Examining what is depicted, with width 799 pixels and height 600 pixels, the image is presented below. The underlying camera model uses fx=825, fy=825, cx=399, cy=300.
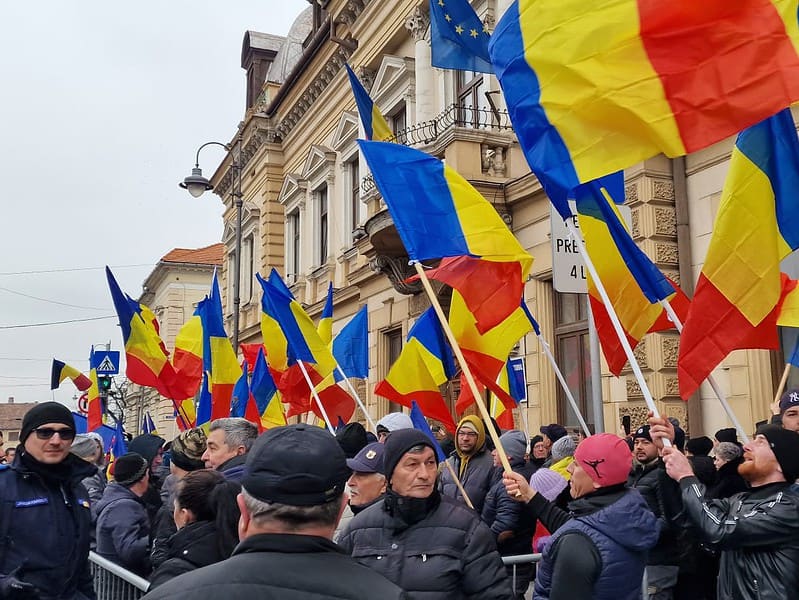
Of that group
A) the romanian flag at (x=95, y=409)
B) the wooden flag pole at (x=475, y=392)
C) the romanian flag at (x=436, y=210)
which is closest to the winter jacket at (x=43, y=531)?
the wooden flag pole at (x=475, y=392)

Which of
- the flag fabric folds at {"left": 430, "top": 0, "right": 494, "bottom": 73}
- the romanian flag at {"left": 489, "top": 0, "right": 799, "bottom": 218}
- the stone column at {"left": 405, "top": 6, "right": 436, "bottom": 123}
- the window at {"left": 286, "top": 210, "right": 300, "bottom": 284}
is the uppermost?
the stone column at {"left": 405, "top": 6, "right": 436, "bottom": 123}

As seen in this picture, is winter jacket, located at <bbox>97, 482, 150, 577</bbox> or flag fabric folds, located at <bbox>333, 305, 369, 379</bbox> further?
flag fabric folds, located at <bbox>333, 305, 369, 379</bbox>

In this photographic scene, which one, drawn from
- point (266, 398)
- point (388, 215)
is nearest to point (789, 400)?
point (266, 398)

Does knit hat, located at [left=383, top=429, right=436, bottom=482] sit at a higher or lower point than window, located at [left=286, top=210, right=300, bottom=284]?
lower

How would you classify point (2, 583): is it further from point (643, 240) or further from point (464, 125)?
point (464, 125)

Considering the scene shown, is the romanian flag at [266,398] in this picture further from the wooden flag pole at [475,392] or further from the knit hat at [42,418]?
the knit hat at [42,418]

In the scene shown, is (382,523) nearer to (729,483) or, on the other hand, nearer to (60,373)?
(729,483)

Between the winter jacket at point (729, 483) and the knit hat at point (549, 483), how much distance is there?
2.97ft

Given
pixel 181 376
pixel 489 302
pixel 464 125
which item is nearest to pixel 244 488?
pixel 489 302

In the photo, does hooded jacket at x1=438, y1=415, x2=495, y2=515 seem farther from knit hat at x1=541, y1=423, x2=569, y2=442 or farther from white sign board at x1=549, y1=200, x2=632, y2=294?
knit hat at x1=541, y1=423, x2=569, y2=442

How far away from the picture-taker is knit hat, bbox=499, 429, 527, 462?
6043mm

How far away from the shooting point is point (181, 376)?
38.2 feet

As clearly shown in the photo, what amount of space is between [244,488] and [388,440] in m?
1.76

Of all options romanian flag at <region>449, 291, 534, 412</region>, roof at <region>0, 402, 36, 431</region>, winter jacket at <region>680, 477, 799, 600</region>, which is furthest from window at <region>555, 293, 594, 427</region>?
roof at <region>0, 402, 36, 431</region>
